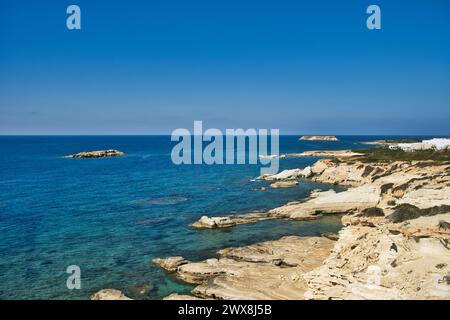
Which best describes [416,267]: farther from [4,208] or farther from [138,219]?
[4,208]

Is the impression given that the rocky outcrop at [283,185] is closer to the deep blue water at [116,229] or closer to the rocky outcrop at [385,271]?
the deep blue water at [116,229]

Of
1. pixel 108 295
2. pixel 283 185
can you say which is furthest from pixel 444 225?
pixel 283 185

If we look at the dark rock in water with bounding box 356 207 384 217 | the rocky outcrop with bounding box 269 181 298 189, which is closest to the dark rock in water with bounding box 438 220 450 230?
the dark rock in water with bounding box 356 207 384 217

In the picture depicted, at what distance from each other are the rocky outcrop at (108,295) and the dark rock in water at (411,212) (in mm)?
21383

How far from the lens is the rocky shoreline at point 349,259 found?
18.4 m

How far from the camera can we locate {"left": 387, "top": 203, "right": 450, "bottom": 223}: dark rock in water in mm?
29384

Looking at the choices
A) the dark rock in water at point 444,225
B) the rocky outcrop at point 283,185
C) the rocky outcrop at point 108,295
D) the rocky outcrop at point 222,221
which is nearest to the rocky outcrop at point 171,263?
the rocky outcrop at point 108,295

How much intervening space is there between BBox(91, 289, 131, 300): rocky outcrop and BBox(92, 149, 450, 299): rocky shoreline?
2.85 m

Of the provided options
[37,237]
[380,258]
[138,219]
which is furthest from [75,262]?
[380,258]

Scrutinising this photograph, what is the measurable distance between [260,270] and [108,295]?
9122 mm

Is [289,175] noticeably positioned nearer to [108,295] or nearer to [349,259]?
[349,259]
